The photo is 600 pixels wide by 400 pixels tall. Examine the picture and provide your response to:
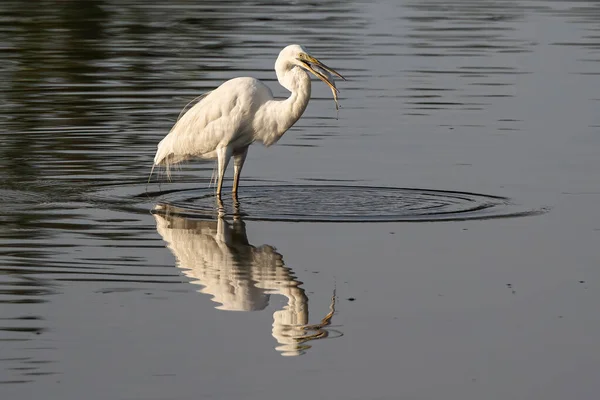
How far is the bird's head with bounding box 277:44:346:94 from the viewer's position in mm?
12312

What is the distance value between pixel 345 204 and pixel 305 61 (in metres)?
1.30

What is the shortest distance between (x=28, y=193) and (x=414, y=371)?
20.3 ft

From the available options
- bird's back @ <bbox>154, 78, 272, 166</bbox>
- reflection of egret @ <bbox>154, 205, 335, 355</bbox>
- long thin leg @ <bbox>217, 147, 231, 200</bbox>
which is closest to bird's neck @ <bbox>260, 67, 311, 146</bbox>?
bird's back @ <bbox>154, 78, 272, 166</bbox>

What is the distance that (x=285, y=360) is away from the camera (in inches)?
300

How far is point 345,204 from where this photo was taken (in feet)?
40.1

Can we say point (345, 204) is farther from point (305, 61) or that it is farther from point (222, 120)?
point (222, 120)

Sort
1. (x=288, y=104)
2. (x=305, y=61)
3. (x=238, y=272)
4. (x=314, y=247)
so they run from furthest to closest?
(x=288, y=104) → (x=305, y=61) → (x=314, y=247) → (x=238, y=272)

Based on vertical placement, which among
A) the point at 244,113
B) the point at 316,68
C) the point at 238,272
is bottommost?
the point at 238,272

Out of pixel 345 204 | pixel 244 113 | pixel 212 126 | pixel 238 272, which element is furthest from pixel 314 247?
pixel 212 126

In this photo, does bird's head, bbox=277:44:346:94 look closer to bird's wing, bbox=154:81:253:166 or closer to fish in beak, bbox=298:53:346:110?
fish in beak, bbox=298:53:346:110

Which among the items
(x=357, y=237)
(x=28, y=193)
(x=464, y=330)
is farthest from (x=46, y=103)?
(x=464, y=330)

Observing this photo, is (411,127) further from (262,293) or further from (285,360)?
(285,360)

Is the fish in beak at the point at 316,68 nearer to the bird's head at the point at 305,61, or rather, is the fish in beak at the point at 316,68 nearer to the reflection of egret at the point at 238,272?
the bird's head at the point at 305,61

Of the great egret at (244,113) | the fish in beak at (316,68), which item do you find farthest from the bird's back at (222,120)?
the fish in beak at (316,68)
